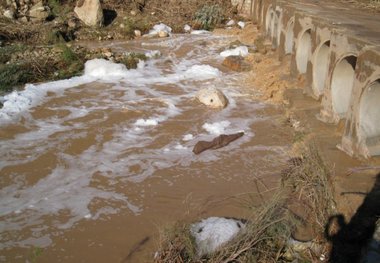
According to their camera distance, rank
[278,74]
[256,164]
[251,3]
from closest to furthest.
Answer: [256,164] < [278,74] < [251,3]

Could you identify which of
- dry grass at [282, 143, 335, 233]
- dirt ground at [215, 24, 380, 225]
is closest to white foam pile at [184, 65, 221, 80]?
dirt ground at [215, 24, 380, 225]

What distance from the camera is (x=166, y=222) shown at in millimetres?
5328

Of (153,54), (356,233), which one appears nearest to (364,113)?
(356,233)

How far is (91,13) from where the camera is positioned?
1645 cm

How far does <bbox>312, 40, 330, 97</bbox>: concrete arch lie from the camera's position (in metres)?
8.27

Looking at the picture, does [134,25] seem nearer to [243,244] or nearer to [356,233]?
[356,233]

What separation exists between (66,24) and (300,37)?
33.2 ft

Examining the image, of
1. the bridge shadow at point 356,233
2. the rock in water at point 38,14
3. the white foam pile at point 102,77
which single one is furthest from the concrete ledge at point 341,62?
the rock in water at point 38,14

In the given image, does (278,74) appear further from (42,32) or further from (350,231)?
(42,32)

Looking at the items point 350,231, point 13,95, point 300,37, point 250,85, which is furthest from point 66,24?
point 350,231

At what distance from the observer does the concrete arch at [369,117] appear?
19.5ft

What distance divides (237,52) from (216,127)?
6036 mm

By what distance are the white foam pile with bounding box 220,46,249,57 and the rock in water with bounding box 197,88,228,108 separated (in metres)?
4.20

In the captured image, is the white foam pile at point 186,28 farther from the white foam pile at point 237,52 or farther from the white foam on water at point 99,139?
the white foam on water at point 99,139
